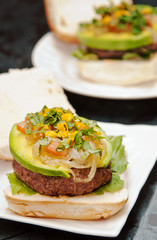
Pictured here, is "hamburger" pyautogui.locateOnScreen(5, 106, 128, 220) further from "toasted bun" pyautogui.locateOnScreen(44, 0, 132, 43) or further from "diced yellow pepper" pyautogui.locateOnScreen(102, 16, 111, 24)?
"toasted bun" pyautogui.locateOnScreen(44, 0, 132, 43)

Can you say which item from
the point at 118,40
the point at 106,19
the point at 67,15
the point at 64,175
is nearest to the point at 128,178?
the point at 64,175

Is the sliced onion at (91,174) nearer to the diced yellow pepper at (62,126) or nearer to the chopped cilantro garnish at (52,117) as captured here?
the diced yellow pepper at (62,126)

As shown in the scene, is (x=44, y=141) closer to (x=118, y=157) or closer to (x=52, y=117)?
(x=52, y=117)

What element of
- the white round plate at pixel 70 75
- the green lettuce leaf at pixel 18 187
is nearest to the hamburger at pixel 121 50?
the white round plate at pixel 70 75

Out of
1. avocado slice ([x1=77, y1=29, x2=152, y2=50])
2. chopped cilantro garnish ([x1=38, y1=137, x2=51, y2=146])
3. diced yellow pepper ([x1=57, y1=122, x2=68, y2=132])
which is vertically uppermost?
diced yellow pepper ([x1=57, y1=122, x2=68, y2=132])

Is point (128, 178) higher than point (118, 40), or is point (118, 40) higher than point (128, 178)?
point (118, 40)

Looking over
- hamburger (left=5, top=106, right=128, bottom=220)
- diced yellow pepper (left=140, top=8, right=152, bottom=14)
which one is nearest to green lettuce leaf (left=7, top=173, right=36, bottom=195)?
hamburger (left=5, top=106, right=128, bottom=220)
